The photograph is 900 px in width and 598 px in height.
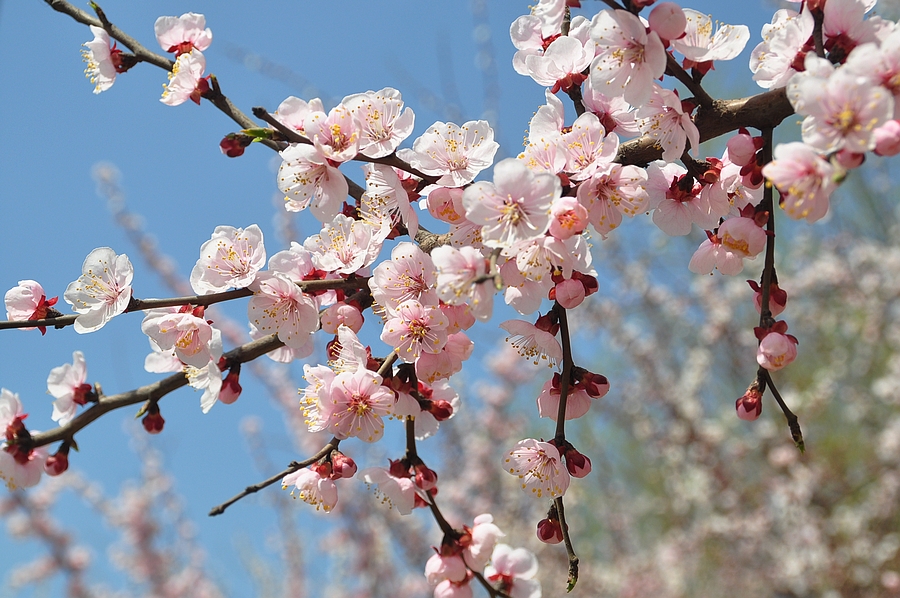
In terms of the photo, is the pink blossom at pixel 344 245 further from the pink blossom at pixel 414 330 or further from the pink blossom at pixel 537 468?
the pink blossom at pixel 537 468

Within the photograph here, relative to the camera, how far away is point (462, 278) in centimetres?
Answer: 111

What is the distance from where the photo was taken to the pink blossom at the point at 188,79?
1.50 metres

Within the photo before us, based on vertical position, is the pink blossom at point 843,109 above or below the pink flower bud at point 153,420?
above

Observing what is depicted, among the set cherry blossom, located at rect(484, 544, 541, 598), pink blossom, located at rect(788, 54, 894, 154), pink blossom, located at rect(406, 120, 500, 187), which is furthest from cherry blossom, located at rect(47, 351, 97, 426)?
pink blossom, located at rect(788, 54, 894, 154)

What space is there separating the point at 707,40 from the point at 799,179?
43cm

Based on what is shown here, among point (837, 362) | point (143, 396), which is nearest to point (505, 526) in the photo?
point (837, 362)

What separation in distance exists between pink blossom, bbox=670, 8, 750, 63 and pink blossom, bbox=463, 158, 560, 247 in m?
0.40

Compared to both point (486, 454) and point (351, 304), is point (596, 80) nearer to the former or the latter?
point (351, 304)

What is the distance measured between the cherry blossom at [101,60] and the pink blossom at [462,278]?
3.62 ft

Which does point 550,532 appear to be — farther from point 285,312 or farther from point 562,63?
point 562,63

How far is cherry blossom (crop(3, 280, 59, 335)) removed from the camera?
1412 millimetres

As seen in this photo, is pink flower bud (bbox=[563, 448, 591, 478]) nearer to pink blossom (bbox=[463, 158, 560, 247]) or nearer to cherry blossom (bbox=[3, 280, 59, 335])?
pink blossom (bbox=[463, 158, 560, 247])

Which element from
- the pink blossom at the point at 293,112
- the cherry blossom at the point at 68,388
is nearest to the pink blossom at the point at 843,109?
the pink blossom at the point at 293,112

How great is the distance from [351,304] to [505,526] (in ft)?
18.2
